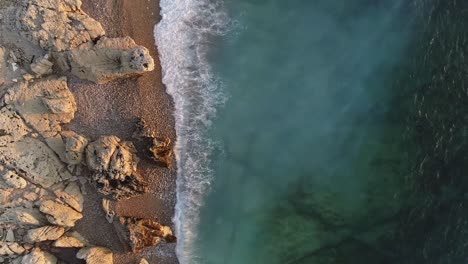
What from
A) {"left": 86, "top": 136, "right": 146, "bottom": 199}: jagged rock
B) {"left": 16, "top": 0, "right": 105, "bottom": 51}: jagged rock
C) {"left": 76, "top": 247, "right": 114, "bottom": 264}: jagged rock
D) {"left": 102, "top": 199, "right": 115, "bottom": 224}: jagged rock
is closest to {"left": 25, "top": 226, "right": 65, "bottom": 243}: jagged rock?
{"left": 76, "top": 247, "right": 114, "bottom": 264}: jagged rock

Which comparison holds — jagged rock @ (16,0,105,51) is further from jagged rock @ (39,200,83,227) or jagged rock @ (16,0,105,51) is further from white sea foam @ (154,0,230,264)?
jagged rock @ (39,200,83,227)

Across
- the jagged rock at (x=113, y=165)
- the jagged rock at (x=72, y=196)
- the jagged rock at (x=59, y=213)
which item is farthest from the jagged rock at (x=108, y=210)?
the jagged rock at (x=59, y=213)

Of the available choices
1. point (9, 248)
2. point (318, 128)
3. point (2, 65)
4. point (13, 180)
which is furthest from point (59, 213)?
point (318, 128)

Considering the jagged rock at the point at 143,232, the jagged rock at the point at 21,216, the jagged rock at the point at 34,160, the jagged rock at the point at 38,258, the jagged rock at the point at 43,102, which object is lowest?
the jagged rock at the point at 38,258

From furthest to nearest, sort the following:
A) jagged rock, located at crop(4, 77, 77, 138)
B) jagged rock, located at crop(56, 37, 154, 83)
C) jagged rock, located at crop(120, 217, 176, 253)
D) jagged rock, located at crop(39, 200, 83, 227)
→ jagged rock, located at crop(120, 217, 176, 253)
jagged rock, located at crop(39, 200, 83, 227)
jagged rock, located at crop(4, 77, 77, 138)
jagged rock, located at crop(56, 37, 154, 83)

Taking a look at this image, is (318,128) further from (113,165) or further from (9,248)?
(9,248)

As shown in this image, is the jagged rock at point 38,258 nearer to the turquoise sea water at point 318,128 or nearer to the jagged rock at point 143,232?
the jagged rock at point 143,232
